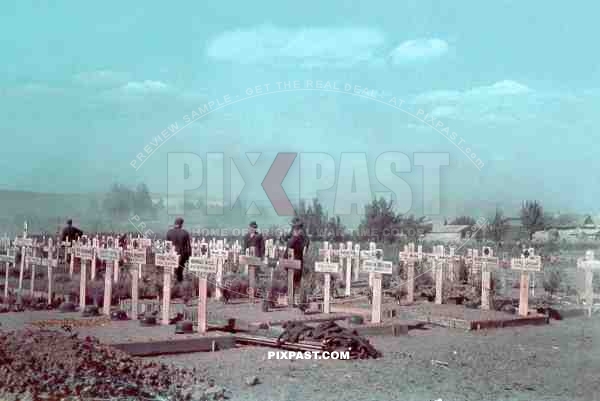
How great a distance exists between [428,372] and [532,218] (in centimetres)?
2484

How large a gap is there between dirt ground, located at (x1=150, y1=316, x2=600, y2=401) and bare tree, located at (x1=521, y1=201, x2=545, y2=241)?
2126 centimetres

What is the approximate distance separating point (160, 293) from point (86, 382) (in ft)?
29.1

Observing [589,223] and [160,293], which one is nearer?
[160,293]

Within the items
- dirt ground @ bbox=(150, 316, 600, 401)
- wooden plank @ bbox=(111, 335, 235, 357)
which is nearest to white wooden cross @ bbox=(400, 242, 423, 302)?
dirt ground @ bbox=(150, 316, 600, 401)

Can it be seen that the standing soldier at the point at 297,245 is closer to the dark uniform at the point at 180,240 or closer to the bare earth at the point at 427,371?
the dark uniform at the point at 180,240

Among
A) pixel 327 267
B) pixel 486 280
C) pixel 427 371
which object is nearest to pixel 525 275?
pixel 486 280

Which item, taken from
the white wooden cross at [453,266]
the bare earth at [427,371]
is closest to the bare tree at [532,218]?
the white wooden cross at [453,266]

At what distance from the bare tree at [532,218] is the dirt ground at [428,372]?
21265mm

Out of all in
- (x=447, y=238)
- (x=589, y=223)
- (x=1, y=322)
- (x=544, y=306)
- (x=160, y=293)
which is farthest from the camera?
(x=447, y=238)

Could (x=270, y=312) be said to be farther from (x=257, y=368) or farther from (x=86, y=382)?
(x=86, y=382)

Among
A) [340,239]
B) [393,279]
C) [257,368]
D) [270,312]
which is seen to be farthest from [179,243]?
[340,239]

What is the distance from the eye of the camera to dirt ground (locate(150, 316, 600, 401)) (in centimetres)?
791

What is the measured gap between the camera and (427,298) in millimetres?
17625

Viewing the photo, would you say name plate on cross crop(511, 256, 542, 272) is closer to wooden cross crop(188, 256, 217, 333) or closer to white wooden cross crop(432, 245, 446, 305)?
white wooden cross crop(432, 245, 446, 305)
